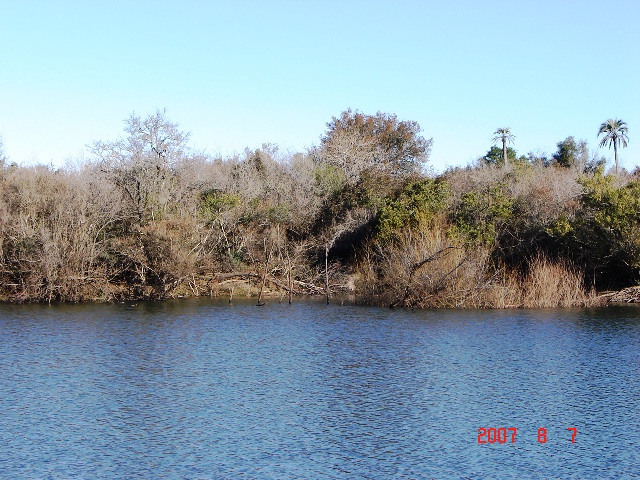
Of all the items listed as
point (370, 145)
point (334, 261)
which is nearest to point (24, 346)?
point (334, 261)

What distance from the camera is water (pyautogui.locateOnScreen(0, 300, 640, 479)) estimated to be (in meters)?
15.2

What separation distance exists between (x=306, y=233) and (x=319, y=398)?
31641 millimetres

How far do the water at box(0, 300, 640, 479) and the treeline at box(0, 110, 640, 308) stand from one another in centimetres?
515

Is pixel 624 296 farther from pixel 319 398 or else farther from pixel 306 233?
pixel 319 398

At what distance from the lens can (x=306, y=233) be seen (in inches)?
2031

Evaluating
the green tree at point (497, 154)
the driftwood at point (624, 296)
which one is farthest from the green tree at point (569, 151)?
the driftwood at point (624, 296)

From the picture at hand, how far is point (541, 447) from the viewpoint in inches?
635

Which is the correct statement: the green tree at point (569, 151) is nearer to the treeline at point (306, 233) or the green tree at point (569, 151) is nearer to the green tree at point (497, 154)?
the green tree at point (497, 154)

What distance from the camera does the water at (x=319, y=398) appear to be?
15250mm

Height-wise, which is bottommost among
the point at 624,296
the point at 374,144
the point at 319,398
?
the point at 319,398
